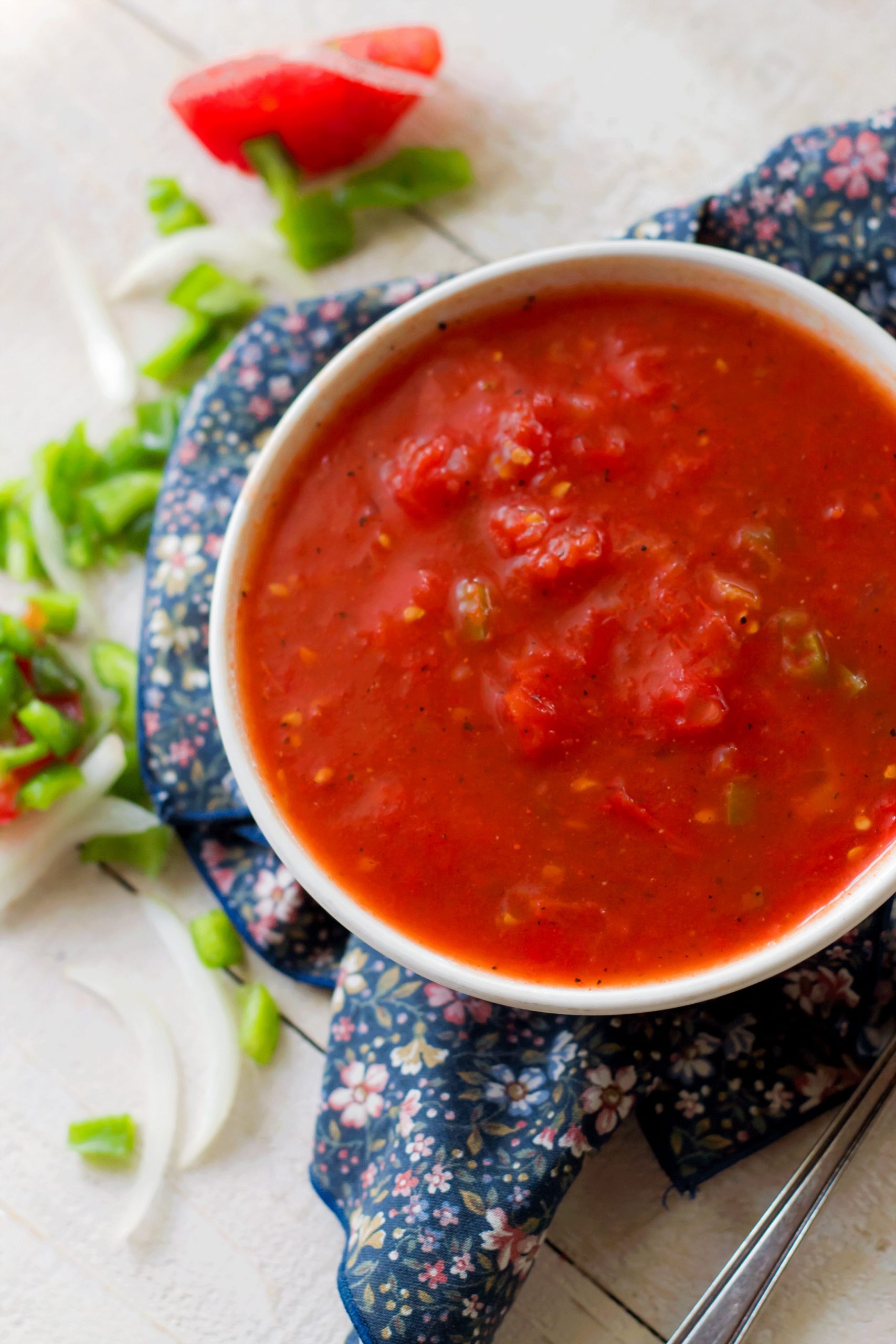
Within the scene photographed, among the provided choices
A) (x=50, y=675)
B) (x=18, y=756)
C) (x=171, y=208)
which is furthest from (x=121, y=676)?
(x=171, y=208)

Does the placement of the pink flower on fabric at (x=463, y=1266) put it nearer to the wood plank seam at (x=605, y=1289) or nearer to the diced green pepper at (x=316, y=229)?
the wood plank seam at (x=605, y=1289)

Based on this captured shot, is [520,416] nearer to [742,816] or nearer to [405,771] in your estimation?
[405,771]

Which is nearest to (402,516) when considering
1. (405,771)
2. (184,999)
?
(405,771)

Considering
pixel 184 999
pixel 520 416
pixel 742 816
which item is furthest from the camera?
pixel 184 999

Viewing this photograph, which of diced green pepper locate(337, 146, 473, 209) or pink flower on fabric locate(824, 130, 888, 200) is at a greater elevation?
diced green pepper locate(337, 146, 473, 209)

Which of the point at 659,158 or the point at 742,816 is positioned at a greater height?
the point at 659,158

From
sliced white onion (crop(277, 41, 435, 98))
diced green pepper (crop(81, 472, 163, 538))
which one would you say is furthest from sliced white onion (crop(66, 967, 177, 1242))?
sliced white onion (crop(277, 41, 435, 98))

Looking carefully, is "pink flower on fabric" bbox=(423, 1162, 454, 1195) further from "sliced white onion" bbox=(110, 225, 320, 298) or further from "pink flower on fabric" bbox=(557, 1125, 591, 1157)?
"sliced white onion" bbox=(110, 225, 320, 298)
